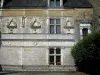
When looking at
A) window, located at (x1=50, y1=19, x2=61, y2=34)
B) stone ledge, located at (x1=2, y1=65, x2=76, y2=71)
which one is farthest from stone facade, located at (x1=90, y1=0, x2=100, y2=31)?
→ stone ledge, located at (x1=2, y1=65, x2=76, y2=71)

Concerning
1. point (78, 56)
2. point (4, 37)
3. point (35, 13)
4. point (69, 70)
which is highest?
point (35, 13)

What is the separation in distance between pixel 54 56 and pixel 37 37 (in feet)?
8.22

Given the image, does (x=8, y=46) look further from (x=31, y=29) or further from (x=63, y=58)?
(x=63, y=58)

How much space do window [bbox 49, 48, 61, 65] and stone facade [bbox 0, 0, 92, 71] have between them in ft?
0.91

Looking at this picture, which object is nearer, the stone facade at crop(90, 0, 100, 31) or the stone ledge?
the stone ledge

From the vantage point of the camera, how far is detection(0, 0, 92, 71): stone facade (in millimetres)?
24938

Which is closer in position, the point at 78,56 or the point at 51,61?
the point at 78,56

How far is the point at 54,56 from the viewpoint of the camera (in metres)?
25.3

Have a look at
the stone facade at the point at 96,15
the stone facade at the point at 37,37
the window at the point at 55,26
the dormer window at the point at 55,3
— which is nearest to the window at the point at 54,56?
the stone facade at the point at 37,37

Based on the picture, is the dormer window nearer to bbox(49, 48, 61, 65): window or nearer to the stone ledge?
bbox(49, 48, 61, 65): window

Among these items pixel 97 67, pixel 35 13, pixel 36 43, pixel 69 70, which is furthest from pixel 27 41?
pixel 97 67

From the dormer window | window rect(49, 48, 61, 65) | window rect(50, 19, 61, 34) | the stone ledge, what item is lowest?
the stone ledge

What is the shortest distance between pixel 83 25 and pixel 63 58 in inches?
148

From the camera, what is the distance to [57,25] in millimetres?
25578
